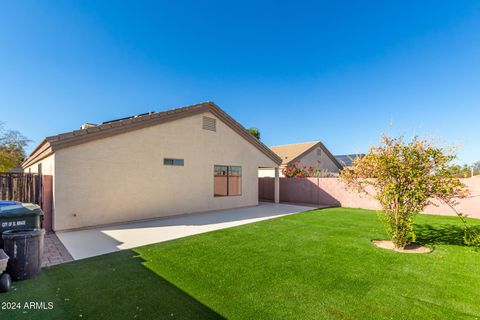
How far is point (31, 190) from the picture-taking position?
8406 mm

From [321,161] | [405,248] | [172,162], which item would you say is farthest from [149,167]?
[321,161]

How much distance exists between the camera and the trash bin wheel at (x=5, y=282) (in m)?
3.71

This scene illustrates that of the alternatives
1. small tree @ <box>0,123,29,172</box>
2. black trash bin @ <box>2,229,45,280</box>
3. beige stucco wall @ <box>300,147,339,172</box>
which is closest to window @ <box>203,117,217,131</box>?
black trash bin @ <box>2,229,45,280</box>

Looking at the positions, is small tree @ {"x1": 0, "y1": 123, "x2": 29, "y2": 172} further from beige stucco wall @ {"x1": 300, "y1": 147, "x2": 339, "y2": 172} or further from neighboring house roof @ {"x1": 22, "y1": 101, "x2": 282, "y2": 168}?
beige stucco wall @ {"x1": 300, "y1": 147, "x2": 339, "y2": 172}

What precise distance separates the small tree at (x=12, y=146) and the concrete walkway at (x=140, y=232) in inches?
848

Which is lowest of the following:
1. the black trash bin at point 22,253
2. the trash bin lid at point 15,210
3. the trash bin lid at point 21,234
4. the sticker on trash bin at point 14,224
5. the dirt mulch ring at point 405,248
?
the dirt mulch ring at point 405,248

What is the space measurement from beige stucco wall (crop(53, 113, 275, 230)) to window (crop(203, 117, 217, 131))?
0.78 feet

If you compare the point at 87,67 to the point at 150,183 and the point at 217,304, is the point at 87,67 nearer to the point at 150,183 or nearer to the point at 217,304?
the point at 150,183

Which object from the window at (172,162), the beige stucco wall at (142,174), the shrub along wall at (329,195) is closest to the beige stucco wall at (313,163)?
the shrub along wall at (329,195)

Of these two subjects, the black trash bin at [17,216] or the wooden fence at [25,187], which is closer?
the black trash bin at [17,216]

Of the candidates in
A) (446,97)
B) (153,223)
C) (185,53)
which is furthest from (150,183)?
(446,97)

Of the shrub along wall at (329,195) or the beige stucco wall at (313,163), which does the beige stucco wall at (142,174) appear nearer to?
the shrub along wall at (329,195)

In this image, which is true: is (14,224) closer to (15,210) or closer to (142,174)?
(15,210)

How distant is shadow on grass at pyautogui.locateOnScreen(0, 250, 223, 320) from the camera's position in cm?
317
